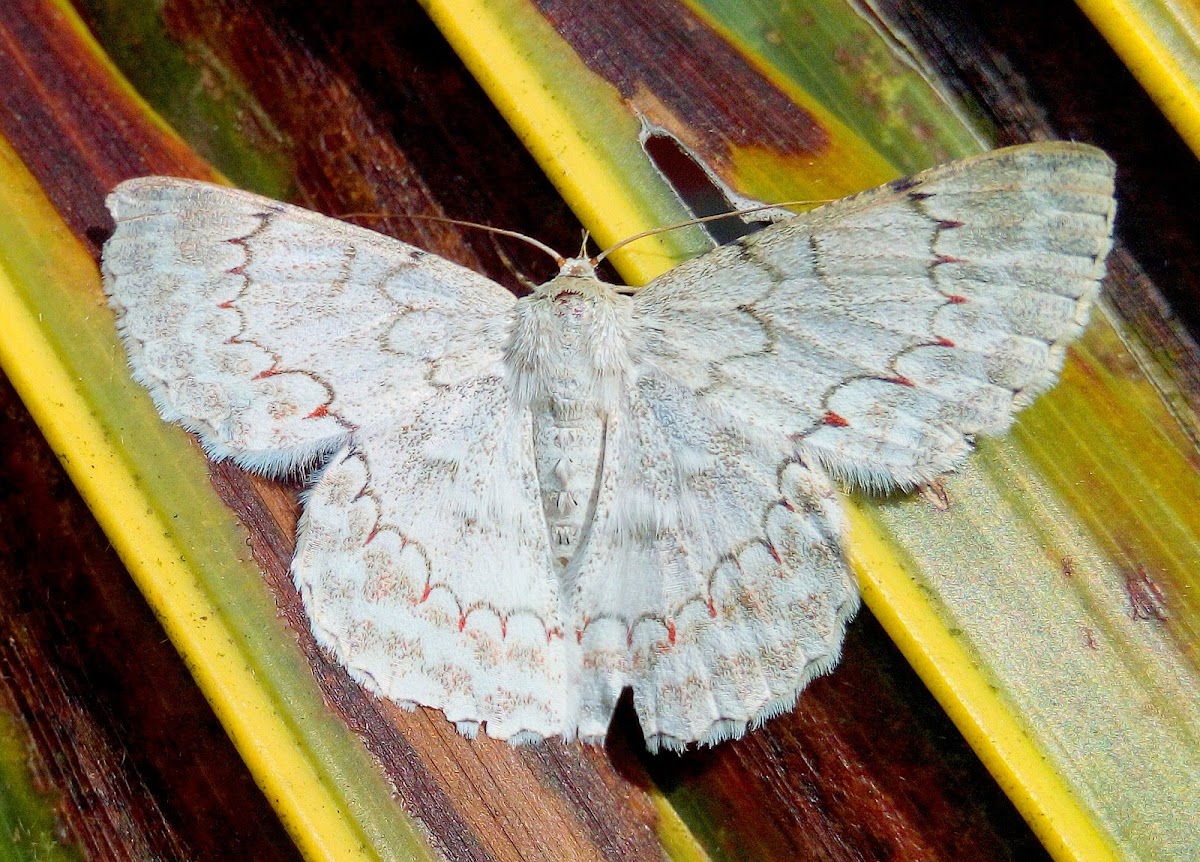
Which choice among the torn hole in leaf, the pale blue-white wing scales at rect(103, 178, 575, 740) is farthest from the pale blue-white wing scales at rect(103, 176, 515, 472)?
the torn hole in leaf

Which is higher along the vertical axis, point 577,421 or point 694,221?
point 694,221

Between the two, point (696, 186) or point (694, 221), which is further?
point (696, 186)

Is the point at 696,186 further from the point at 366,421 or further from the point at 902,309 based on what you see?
the point at 366,421

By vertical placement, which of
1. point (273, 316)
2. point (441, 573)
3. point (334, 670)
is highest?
point (273, 316)

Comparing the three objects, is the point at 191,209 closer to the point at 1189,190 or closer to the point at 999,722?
the point at 999,722

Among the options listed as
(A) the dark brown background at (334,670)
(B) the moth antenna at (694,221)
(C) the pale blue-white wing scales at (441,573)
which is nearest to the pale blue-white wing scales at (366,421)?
(C) the pale blue-white wing scales at (441,573)

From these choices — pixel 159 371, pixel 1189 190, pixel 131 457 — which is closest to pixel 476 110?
pixel 159 371

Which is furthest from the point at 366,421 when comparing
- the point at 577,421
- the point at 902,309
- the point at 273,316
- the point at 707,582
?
the point at 902,309
